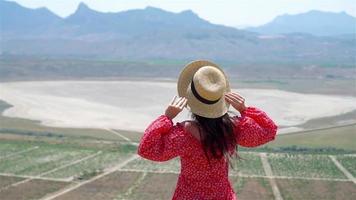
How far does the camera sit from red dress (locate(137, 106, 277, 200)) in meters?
3.45

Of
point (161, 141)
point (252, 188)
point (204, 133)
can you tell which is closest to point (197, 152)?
point (204, 133)

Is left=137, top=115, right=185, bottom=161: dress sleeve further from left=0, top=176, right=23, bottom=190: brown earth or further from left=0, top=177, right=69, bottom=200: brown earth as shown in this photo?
left=0, top=176, right=23, bottom=190: brown earth

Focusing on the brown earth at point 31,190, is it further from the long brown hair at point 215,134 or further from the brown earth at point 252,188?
the long brown hair at point 215,134

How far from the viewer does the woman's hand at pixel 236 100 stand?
356 centimetres

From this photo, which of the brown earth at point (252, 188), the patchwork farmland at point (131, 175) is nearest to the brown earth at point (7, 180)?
the patchwork farmland at point (131, 175)

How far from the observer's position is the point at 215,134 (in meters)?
3.47

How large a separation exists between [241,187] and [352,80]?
62.1m

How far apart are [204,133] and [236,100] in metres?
0.30

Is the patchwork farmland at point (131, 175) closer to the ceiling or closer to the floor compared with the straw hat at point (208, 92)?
closer to the floor

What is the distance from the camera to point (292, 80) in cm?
8162

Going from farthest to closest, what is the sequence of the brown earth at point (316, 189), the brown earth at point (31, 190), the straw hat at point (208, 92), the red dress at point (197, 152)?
1. the brown earth at point (316, 189)
2. the brown earth at point (31, 190)
3. the red dress at point (197, 152)
4. the straw hat at point (208, 92)

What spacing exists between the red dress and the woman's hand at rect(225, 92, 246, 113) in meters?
0.05

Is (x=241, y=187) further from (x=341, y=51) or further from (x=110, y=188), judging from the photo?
(x=341, y=51)

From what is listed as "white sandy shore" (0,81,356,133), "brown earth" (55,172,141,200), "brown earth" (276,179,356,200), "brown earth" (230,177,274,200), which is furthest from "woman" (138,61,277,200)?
"white sandy shore" (0,81,356,133)
